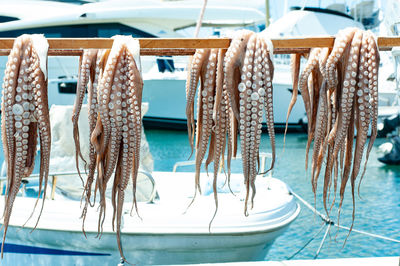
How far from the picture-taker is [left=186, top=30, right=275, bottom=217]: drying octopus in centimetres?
236

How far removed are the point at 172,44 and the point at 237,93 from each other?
1.29 feet

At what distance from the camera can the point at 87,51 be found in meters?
2.50

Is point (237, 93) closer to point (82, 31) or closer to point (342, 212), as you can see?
point (342, 212)

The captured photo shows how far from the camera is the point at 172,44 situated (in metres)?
2.43

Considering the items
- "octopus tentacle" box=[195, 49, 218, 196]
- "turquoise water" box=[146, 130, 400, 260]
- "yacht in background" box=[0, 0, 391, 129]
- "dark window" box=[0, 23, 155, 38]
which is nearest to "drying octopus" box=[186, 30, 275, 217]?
"octopus tentacle" box=[195, 49, 218, 196]

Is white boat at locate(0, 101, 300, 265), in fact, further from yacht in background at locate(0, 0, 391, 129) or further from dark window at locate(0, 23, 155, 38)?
dark window at locate(0, 23, 155, 38)

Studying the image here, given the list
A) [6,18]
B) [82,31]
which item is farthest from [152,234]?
[6,18]

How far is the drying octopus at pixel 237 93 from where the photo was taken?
2.36 meters

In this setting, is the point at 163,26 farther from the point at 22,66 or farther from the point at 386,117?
the point at 22,66

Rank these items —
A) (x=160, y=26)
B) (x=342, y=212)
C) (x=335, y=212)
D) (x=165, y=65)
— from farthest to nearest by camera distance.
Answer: (x=160, y=26)
(x=165, y=65)
(x=342, y=212)
(x=335, y=212)

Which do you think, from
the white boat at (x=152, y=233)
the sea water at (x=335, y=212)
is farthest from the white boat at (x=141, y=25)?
the white boat at (x=152, y=233)

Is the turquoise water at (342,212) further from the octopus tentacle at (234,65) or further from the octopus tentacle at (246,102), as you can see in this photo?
the octopus tentacle at (234,65)

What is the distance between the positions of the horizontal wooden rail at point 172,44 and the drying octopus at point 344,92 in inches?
3.4

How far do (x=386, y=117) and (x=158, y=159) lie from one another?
337 inches
